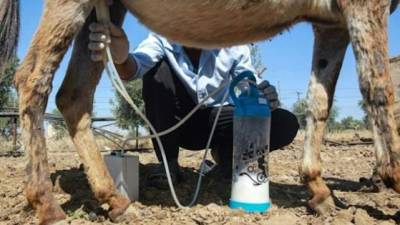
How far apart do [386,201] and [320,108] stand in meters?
0.78

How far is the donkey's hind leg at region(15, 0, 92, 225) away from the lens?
286 cm

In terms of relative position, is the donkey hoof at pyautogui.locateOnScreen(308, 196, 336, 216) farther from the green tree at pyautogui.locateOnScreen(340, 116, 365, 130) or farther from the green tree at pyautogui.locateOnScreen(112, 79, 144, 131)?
the green tree at pyautogui.locateOnScreen(340, 116, 365, 130)

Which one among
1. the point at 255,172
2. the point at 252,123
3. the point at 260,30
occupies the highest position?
the point at 260,30

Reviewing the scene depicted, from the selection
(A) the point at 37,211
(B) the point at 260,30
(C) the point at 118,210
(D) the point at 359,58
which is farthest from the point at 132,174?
(D) the point at 359,58

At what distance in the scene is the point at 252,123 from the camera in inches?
131

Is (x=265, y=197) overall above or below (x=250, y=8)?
below

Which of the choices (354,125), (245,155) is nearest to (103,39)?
(245,155)

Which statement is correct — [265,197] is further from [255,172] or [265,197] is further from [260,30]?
[260,30]

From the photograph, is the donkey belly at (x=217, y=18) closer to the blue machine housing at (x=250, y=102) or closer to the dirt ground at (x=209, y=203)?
the blue machine housing at (x=250, y=102)

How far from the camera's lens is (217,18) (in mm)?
3158

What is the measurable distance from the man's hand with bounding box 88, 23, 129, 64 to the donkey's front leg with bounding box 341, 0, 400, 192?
5.00 feet

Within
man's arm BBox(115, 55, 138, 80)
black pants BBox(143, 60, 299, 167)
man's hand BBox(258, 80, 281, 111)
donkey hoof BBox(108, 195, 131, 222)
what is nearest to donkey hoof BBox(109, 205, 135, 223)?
donkey hoof BBox(108, 195, 131, 222)

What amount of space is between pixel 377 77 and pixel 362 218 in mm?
844

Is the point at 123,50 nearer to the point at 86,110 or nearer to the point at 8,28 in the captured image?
the point at 86,110
